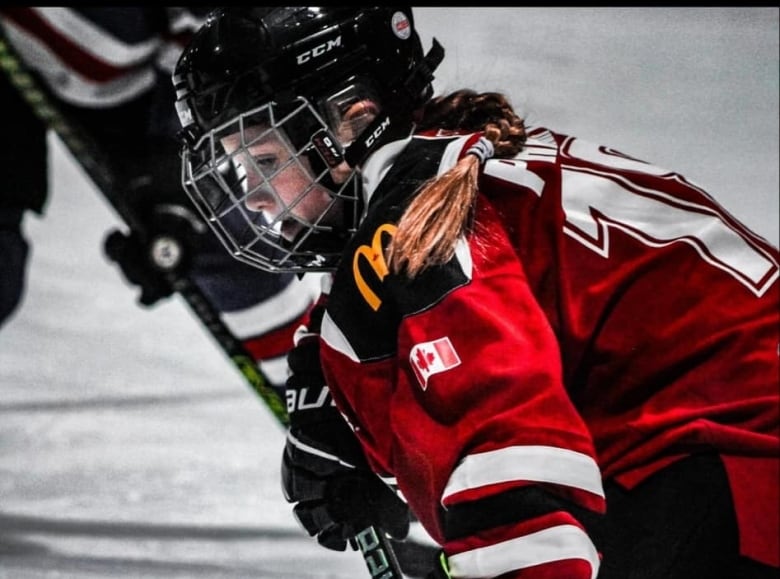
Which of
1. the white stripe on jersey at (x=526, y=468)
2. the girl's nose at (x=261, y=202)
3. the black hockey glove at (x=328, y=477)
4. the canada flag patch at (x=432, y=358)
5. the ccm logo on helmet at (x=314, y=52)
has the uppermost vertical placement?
the ccm logo on helmet at (x=314, y=52)

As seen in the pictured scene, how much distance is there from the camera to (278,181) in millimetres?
1219

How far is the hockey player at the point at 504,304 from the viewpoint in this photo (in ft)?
2.95

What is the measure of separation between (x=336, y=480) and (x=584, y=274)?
0.47 m

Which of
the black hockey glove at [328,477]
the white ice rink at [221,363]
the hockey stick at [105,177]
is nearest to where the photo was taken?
the black hockey glove at [328,477]

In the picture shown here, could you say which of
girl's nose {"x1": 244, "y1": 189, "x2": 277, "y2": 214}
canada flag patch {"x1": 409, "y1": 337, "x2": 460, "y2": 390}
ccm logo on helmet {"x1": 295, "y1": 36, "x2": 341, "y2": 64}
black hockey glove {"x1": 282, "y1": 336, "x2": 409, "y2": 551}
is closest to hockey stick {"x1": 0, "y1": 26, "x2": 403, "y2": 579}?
black hockey glove {"x1": 282, "y1": 336, "x2": 409, "y2": 551}

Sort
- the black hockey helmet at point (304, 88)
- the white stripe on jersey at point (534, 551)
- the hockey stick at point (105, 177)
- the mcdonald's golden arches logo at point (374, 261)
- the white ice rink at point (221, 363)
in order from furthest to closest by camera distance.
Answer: the hockey stick at point (105, 177)
the white ice rink at point (221, 363)
the black hockey helmet at point (304, 88)
the mcdonald's golden arches logo at point (374, 261)
the white stripe on jersey at point (534, 551)

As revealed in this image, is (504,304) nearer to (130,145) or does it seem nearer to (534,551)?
(534,551)

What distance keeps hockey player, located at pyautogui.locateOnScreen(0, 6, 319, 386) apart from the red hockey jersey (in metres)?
0.96

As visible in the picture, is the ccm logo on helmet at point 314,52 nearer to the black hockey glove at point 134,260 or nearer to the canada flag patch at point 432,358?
the canada flag patch at point 432,358

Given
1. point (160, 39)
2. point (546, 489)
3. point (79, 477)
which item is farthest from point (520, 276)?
point (160, 39)

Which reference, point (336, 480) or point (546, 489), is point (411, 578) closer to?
point (336, 480)

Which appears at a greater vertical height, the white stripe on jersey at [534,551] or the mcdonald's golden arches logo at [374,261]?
the mcdonald's golden arches logo at [374,261]

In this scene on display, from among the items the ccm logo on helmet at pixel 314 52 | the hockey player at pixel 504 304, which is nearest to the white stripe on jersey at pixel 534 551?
the hockey player at pixel 504 304

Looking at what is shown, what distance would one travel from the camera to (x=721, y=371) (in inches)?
40.1
